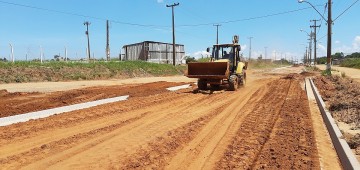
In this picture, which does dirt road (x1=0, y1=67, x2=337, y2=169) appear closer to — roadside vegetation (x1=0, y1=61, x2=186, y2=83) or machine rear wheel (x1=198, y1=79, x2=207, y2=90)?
machine rear wheel (x1=198, y1=79, x2=207, y2=90)

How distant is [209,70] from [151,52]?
138 feet

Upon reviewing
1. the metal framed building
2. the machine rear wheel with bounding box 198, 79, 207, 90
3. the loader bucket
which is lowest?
the machine rear wheel with bounding box 198, 79, 207, 90

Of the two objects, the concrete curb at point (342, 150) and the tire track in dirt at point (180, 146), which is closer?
the concrete curb at point (342, 150)

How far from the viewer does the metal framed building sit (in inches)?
2317

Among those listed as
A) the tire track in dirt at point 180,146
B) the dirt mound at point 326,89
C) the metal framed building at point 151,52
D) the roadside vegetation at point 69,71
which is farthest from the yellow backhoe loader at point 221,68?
the metal framed building at point 151,52

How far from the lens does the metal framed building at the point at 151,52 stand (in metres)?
58.8

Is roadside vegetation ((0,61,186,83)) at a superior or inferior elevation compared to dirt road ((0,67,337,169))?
superior

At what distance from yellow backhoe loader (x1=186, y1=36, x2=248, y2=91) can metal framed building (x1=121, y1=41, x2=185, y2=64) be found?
39.3 metres

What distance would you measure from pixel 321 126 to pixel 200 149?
4.08 m

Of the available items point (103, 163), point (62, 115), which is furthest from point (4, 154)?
point (62, 115)

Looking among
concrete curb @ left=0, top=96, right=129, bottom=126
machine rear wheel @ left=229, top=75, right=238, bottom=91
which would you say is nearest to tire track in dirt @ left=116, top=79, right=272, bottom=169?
concrete curb @ left=0, top=96, right=129, bottom=126

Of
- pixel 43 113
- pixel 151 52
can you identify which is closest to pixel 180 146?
pixel 43 113

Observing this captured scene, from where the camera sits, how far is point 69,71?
3238cm

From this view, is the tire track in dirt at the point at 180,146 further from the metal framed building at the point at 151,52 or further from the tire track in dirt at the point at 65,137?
the metal framed building at the point at 151,52
